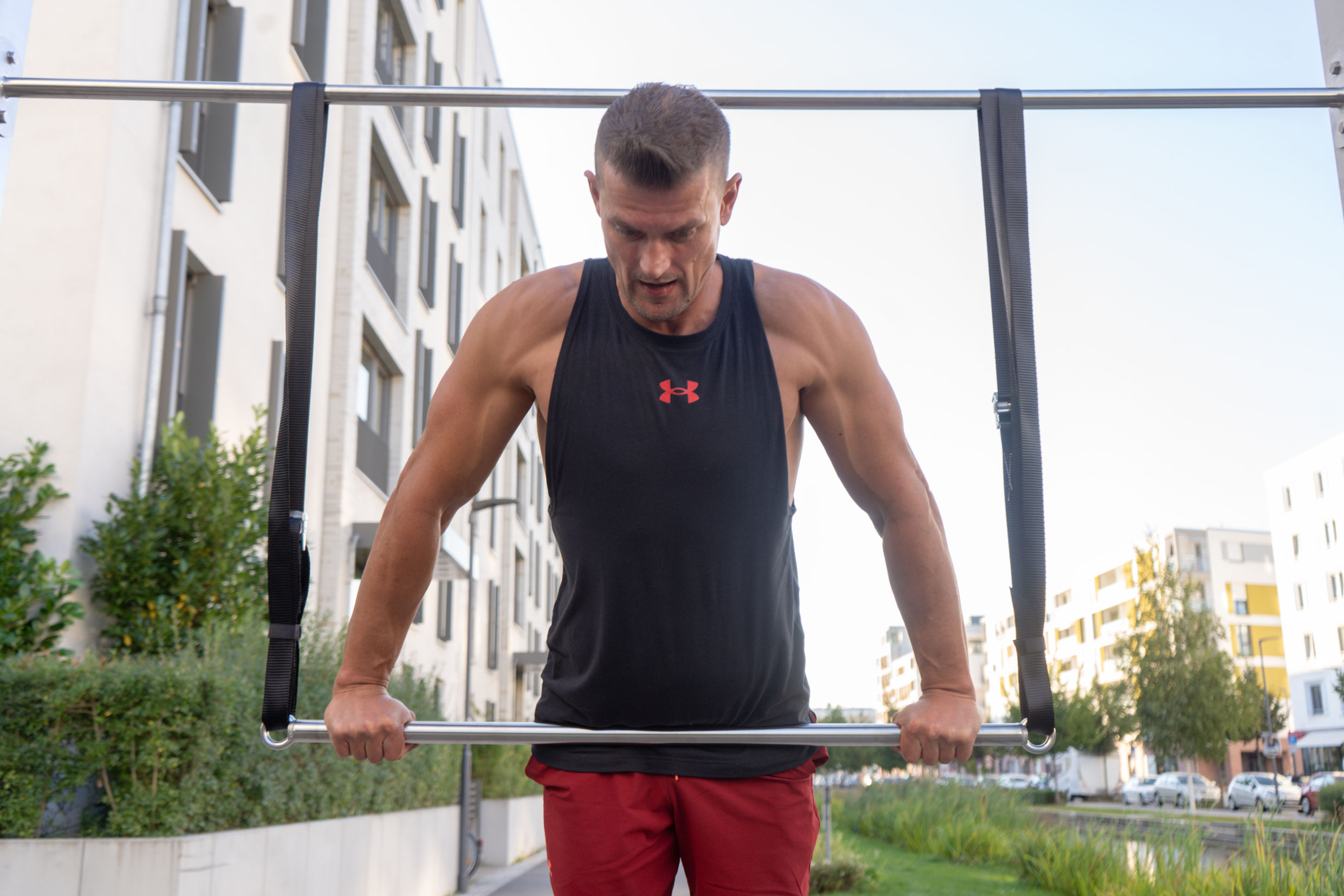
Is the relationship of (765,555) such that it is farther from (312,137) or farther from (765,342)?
(312,137)

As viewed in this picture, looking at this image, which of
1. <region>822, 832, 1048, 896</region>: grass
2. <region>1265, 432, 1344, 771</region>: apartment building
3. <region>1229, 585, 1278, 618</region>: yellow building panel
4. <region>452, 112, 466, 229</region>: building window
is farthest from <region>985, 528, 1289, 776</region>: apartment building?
A: <region>822, 832, 1048, 896</region>: grass

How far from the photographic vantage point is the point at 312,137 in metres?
2.62

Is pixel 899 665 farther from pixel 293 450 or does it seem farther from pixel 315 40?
pixel 293 450

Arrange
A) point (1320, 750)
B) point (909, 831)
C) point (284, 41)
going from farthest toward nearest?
point (1320, 750) < point (909, 831) < point (284, 41)

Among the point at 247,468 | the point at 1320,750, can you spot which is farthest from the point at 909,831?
the point at 1320,750

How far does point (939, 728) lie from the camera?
210cm

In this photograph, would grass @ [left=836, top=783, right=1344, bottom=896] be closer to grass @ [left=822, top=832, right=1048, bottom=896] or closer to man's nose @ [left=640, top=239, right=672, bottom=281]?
grass @ [left=822, top=832, right=1048, bottom=896]

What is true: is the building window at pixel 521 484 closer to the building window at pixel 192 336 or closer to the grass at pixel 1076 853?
the grass at pixel 1076 853

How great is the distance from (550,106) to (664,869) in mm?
1731

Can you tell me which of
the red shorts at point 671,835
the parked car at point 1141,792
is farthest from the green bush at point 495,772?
the parked car at point 1141,792

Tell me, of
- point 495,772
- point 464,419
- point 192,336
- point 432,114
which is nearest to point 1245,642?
point 432,114

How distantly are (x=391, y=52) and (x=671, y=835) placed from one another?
1751 cm

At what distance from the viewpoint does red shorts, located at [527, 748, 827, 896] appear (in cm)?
204

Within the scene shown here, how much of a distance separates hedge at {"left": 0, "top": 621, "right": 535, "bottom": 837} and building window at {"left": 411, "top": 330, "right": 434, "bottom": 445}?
35.8 feet
